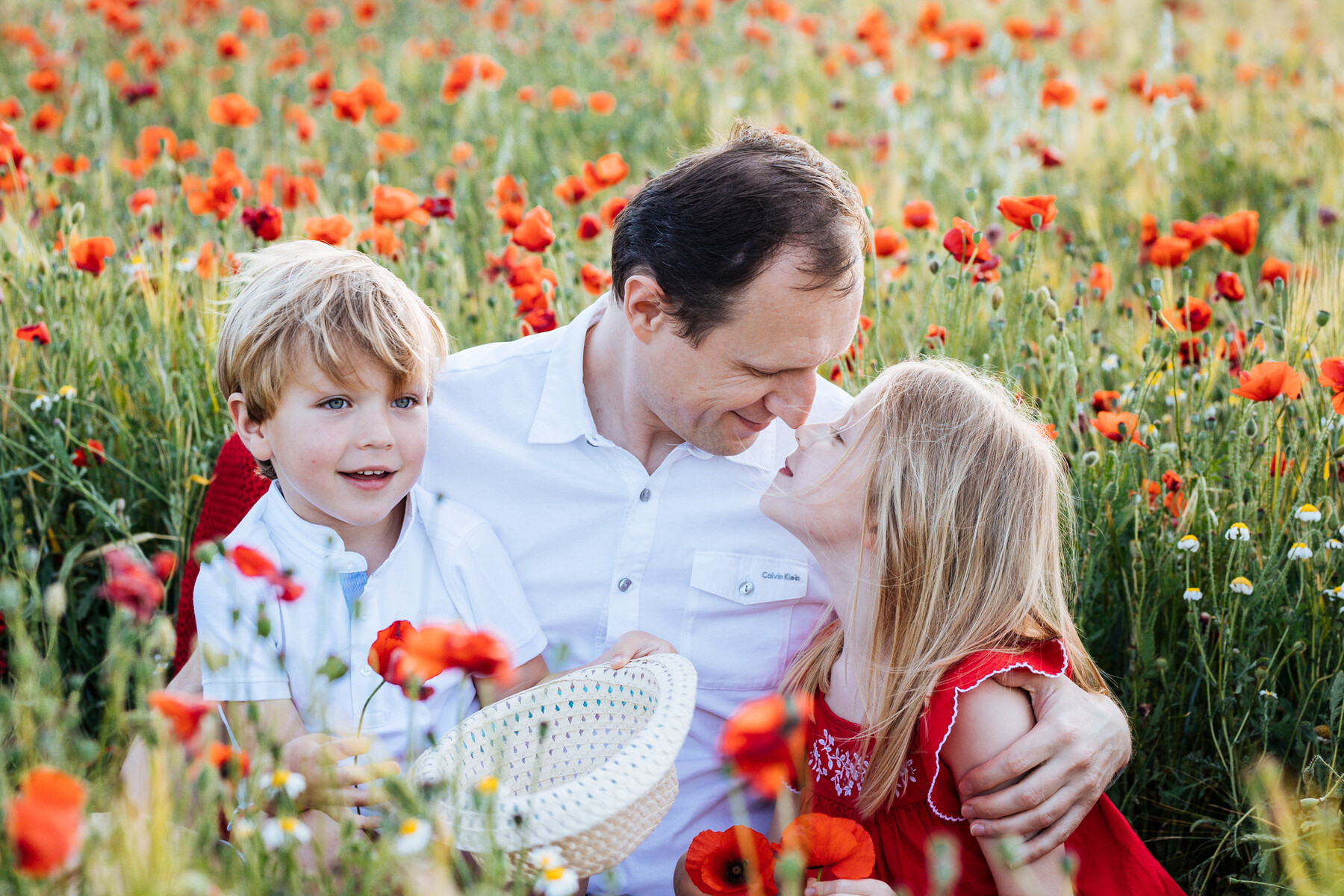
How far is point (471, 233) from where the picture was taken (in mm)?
3783

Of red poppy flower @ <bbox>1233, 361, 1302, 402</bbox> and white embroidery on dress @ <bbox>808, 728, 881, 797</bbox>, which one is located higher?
red poppy flower @ <bbox>1233, 361, 1302, 402</bbox>

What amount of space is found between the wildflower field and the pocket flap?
543mm

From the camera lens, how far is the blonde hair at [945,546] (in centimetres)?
178

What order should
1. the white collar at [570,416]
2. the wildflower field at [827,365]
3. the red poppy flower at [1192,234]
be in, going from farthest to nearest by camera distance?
1. the red poppy flower at [1192,234]
2. the white collar at [570,416]
3. the wildflower field at [827,365]

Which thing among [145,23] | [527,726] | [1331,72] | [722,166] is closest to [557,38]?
[145,23]

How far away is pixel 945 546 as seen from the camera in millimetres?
1794

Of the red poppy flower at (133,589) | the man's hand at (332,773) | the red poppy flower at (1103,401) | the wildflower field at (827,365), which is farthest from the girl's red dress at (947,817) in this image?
the red poppy flower at (133,589)

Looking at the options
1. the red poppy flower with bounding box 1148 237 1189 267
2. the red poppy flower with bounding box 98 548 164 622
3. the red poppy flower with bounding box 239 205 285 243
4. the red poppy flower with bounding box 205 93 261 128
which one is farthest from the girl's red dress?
the red poppy flower with bounding box 205 93 261 128

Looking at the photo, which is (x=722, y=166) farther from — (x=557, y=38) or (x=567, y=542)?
(x=557, y=38)

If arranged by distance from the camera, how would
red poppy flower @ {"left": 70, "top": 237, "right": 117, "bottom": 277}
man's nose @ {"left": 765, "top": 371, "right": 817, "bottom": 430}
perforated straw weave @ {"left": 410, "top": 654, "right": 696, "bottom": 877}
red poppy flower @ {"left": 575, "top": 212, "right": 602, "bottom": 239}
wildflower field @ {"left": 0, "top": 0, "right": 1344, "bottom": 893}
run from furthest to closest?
red poppy flower @ {"left": 575, "top": 212, "right": 602, "bottom": 239}, red poppy flower @ {"left": 70, "top": 237, "right": 117, "bottom": 277}, man's nose @ {"left": 765, "top": 371, "right": 817, "bottom": 430}, wildflower field @ {"left": 0, "top": 0, "right": 1344, "bottom": 893}, perforated straw weave @ {"left": 410, "top": 654, "right": 696, "bottom": 877}

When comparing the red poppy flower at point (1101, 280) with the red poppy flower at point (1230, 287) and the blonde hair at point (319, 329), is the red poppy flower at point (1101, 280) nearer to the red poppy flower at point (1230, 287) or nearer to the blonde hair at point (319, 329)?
the red poppy flower at point (1230, 287)

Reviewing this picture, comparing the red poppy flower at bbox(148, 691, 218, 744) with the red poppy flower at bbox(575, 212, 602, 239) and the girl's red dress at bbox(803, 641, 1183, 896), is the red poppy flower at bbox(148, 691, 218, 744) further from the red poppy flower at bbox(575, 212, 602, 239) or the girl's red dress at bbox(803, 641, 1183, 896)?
the red poppy flower at bbox(575, 212, 602, 239)

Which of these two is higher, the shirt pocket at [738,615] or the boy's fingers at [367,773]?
the boy's fingers at [367,773]

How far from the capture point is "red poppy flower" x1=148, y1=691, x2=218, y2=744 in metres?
0.96
